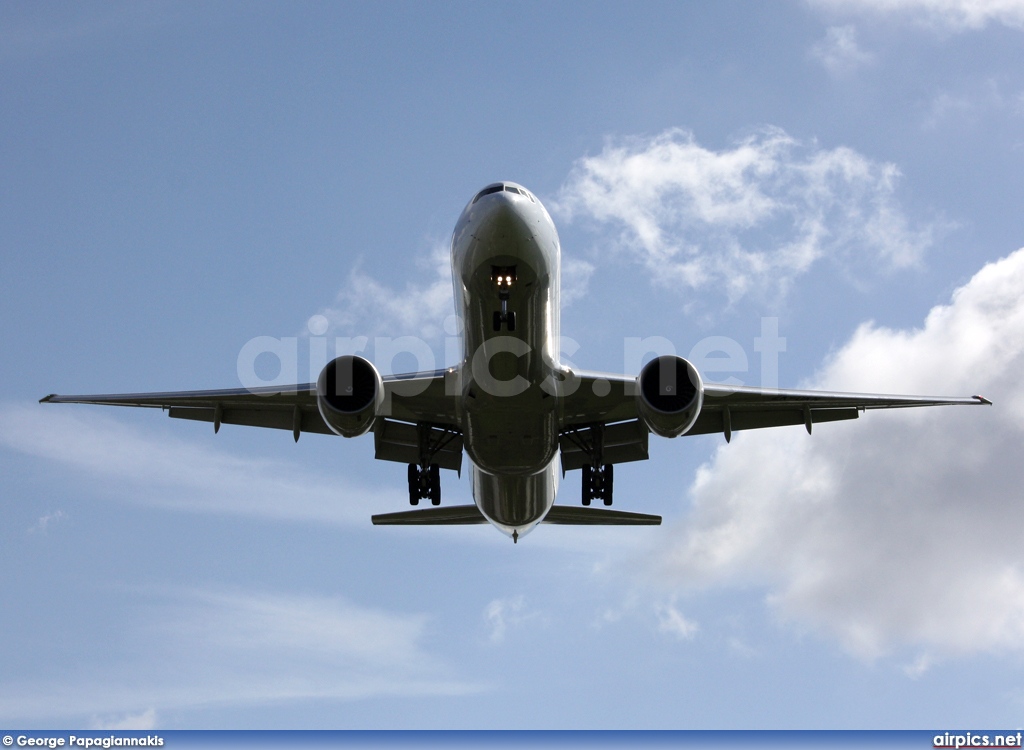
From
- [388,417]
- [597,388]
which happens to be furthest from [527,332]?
[388,417]

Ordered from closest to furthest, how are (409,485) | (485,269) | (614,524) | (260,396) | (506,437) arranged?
1. (485,269)
2. (506,437)
3. (260,396)
4. (409,485)
5. (614,524)

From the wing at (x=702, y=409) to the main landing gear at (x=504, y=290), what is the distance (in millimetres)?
2616

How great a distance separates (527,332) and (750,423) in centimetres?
778

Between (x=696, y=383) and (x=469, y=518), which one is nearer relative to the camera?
(x=696, y=383)

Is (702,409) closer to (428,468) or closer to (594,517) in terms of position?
(594,517)

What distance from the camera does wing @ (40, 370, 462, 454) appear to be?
2052 centimetres

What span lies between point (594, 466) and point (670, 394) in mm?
5263

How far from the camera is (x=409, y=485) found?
23.2m

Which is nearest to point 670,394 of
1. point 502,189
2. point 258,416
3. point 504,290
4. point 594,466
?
point 504,290

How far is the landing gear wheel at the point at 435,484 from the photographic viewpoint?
2316cm

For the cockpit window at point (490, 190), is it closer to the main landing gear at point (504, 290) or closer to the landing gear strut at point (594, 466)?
the main landing gear at point (504, 290)

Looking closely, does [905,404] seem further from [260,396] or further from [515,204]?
[260,396]

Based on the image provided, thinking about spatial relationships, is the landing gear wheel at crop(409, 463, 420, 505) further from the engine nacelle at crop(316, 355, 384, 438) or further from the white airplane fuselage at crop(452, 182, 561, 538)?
the engine nacelle at crop(316, 355, 384, 438)

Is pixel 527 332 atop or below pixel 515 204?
below
